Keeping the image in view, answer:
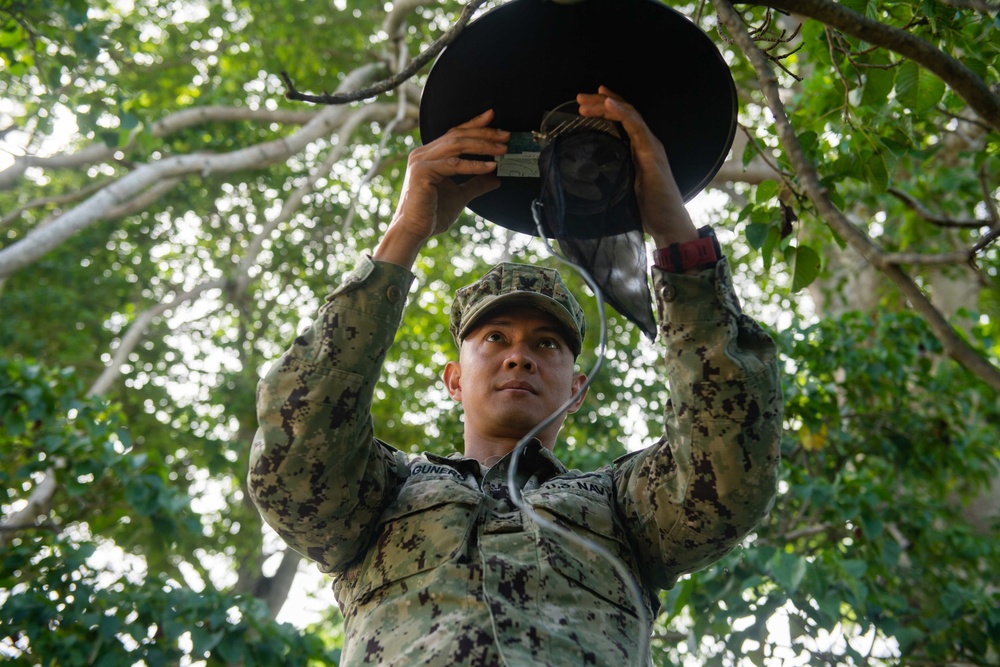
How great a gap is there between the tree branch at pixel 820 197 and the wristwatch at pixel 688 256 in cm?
22

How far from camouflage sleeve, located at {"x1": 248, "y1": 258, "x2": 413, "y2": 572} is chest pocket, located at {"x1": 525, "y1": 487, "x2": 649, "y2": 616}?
0.41m

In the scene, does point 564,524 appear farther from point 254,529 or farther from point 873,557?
point 254,529

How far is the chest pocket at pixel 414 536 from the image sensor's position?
5.74 ft

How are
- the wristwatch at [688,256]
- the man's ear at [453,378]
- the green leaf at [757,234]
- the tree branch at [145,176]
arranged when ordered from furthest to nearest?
the tree branch at [145,176] → the man's ear at [453,378] → the green leaf at [757,234] → the wristwatch at [688,256]

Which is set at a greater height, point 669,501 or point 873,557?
point 873,557

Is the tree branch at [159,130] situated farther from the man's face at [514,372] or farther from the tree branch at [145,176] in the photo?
the man's face at [514,372]

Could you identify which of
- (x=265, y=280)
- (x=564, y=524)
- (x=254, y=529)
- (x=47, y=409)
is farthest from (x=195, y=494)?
(x=564, y=524)

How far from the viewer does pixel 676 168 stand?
1899mm

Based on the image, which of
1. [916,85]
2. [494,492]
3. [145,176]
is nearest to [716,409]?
[494,492]

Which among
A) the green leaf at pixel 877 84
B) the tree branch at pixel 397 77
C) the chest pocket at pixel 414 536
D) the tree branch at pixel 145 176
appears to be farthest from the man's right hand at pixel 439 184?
the tree branch at pixel 145 176

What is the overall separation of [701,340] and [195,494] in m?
8.23

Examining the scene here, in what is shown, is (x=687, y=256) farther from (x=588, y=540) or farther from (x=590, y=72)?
(x=588, y=540)

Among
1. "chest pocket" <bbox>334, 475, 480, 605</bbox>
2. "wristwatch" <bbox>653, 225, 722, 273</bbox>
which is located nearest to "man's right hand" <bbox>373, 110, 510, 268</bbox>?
"wristwatch" <bbox>653, 225, 722, 273</bbox>

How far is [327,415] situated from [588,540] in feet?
1.86
